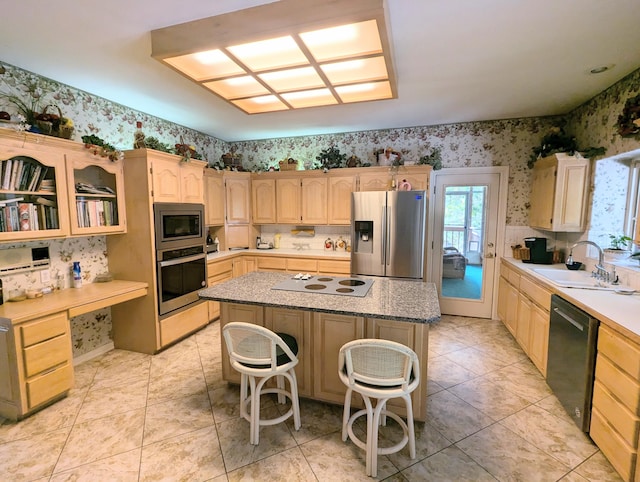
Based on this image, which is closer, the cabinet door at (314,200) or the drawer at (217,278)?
the drawer at (217,278)

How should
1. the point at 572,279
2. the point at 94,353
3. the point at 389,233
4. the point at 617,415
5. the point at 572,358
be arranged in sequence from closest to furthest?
the point at 617,415, the point at 572,358, the point at 572,279, the point at 94,353, the point at 389,233

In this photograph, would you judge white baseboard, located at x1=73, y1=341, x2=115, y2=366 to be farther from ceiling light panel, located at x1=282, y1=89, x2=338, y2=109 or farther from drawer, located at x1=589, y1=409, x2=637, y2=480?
drawer, located at x1=589, y1=409, x2=637, y2=480

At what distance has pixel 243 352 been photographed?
6.15ft

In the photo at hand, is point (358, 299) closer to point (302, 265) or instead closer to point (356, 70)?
point (356, 70)

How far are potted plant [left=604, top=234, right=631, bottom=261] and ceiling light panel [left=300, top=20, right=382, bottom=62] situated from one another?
2771 mm

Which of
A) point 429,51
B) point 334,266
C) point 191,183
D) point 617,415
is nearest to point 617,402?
point 617,415

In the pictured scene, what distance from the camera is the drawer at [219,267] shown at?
3943 millimetres

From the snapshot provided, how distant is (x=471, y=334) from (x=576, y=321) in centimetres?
172

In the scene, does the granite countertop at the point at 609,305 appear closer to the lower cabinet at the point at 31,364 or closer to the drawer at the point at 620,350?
the drawer at the point at 620,350

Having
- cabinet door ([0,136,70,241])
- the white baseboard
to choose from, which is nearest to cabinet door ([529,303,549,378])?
cabinet door ([0,136,70,241])

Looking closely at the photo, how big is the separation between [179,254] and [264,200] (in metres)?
1.68

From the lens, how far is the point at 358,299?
2.10 metres

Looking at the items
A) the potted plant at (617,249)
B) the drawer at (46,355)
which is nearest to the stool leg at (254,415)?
the drawer at (46,355)

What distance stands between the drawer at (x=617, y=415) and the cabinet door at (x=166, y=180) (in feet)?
12.7
